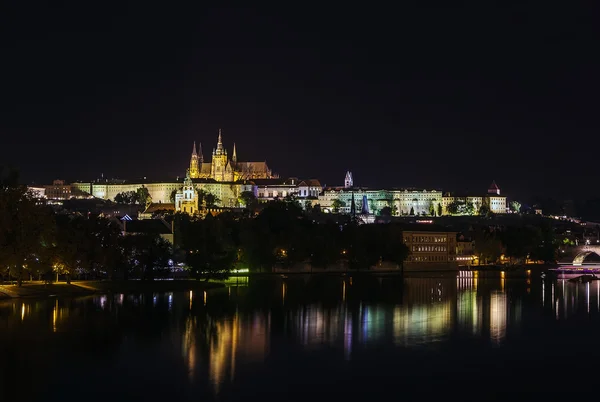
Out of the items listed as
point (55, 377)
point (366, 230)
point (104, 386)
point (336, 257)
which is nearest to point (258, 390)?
point (104, 386)

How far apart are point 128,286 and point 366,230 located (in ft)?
118

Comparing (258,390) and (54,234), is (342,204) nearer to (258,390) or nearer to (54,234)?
(54,234)

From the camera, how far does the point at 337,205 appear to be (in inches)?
7057

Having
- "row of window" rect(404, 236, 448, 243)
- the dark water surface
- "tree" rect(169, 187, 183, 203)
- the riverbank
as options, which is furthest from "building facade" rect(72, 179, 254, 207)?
the dark water surface

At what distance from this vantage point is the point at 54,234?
156 feet

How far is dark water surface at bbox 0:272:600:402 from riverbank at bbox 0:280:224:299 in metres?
1.71

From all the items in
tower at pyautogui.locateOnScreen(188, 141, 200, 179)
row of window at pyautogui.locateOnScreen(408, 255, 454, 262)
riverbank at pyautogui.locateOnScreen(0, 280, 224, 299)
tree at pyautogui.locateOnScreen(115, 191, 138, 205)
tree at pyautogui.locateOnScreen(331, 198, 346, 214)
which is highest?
tower at pyautogui.locateOnScreen(188, 141, 200, 179)

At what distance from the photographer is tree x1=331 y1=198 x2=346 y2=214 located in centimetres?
17701

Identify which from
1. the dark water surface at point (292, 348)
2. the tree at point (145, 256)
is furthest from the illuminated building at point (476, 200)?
the dark water surface at point (292, 348)

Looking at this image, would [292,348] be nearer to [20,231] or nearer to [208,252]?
[20,231]

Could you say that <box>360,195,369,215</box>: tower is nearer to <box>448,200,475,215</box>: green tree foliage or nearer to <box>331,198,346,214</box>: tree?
<box>331,198,346,214</box>: tree

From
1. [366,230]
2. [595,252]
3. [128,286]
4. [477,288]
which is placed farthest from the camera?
[595,252]

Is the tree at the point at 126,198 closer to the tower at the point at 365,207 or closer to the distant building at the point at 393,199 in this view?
the distant building at the point at 393,199

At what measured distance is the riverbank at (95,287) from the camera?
43.5m
